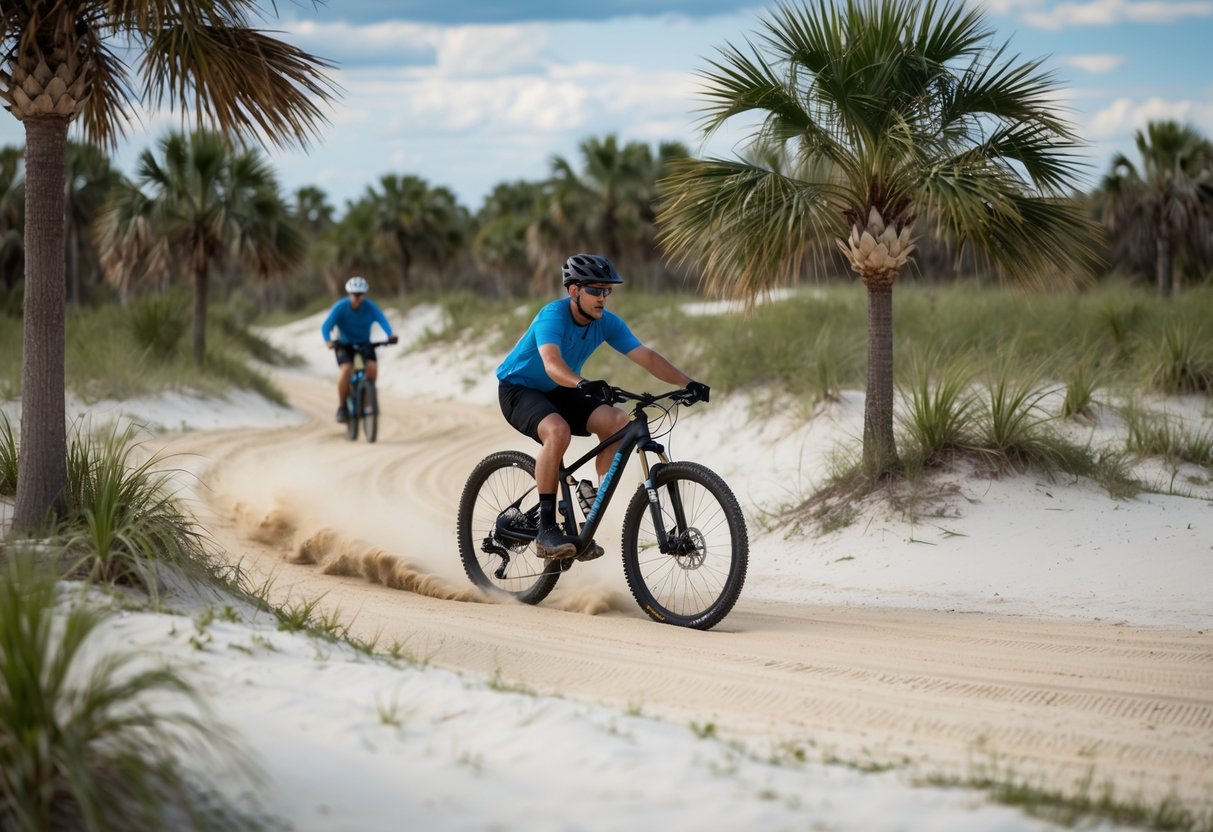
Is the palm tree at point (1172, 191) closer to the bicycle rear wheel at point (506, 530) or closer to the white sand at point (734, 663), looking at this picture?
the white sand at point (734, 663)

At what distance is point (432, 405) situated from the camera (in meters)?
24.2

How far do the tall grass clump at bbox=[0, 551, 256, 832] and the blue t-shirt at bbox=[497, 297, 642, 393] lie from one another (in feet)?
12.1

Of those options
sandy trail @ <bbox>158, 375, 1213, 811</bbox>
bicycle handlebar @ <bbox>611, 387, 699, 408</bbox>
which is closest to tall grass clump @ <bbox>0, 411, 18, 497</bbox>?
sandy trail @ <bbox>158, 375, 1213, 811</bbox>

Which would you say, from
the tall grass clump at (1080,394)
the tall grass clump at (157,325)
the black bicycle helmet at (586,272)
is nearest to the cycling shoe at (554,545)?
the black bicycle helmet at (586,272)

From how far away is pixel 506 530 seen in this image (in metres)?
7.85

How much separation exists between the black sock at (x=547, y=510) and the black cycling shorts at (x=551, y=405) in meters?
0.38

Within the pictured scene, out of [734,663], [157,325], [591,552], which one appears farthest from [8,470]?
[157,325]

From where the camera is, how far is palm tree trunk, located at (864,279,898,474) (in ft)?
32.4

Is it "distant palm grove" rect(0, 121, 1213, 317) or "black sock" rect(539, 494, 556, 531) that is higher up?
"distant palm grove" rect(0, 121, 1213, 317)

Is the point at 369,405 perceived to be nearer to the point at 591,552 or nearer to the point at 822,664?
the point at 591,552

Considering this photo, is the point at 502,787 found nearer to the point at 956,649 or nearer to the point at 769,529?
the point at 956,649

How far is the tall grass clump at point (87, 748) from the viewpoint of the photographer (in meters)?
3.39

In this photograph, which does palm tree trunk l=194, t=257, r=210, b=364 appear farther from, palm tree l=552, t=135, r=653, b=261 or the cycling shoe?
palm tree l=552, t=135, r=653, b=261

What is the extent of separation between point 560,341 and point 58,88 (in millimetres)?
3193
